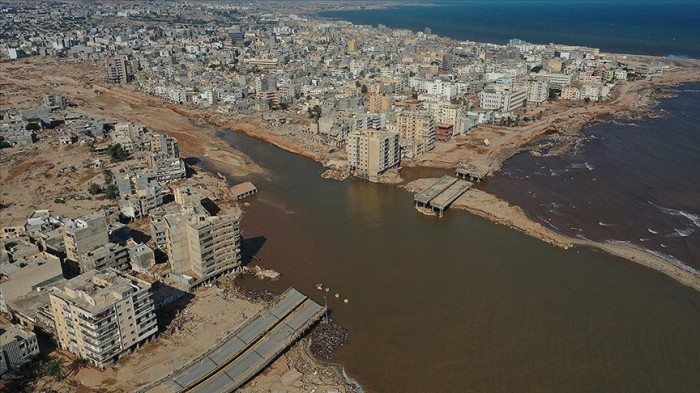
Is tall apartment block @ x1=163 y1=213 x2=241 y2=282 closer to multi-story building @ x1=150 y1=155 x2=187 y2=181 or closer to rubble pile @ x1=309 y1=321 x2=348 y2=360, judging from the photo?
rubble pile @ x1=309 y1=321 x2=348 y2=360

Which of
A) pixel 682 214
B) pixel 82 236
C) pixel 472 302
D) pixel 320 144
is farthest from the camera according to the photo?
pixel 320 144

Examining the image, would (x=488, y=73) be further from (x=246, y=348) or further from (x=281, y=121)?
(x=246, y=348)

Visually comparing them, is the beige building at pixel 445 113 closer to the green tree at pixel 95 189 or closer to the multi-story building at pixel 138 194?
the multi-story building at pixel 138 194

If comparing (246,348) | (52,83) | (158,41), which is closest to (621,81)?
(246,348)

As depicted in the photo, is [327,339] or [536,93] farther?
[536,93]

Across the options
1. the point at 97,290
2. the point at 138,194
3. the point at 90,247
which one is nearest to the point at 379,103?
the point at 138,194

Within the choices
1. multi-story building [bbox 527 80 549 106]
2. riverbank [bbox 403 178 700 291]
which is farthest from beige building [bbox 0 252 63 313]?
multi-story building [bbox 527 80 549 106]

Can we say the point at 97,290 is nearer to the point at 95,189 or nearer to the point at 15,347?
the point at 15,347
